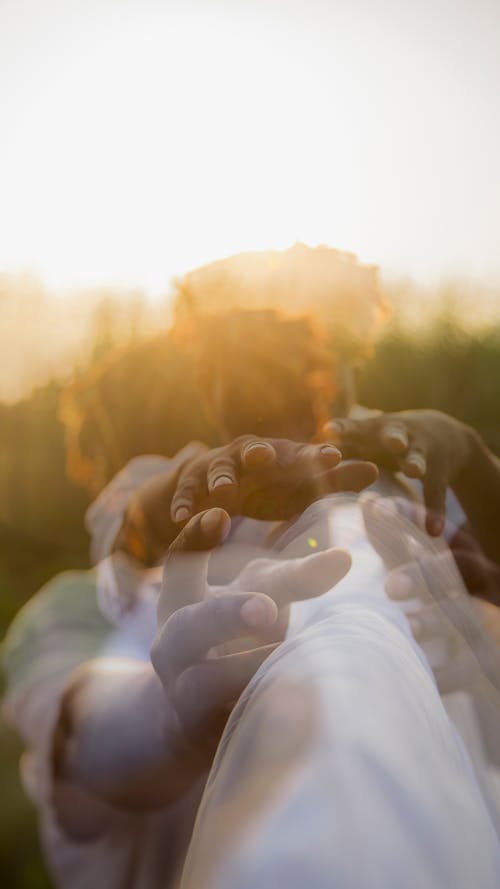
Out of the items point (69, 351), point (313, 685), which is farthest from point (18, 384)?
point (313, 685)

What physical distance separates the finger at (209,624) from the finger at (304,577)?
0.02 meters

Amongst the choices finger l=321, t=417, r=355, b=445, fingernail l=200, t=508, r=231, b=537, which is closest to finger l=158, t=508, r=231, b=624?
fingernail l=200, t=508, r=231, b=537

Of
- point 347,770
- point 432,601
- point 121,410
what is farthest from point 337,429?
point 121,410

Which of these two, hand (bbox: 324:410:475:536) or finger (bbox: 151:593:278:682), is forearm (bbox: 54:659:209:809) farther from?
hand (bbox: 324:410:475:536)

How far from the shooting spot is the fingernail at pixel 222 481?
0.37m

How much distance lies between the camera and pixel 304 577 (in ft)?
1.12

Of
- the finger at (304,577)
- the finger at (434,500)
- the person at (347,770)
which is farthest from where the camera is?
the finger at (434,500)

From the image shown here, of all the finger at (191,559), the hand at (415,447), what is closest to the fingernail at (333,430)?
the hand at (415,447)

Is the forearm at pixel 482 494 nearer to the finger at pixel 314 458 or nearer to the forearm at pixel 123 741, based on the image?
the finger at pixel 314 458

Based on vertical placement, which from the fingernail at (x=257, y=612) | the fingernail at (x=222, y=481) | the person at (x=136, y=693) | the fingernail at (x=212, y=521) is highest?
the fingernail at (x=222, y=481)

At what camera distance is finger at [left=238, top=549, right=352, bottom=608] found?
0.34m

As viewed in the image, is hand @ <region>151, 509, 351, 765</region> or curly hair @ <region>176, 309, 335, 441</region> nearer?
→ hand @ <region>151, 509, 351, 765</region>

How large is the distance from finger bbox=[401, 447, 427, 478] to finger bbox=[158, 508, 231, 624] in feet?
0.44

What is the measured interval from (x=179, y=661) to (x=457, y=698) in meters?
0.15
